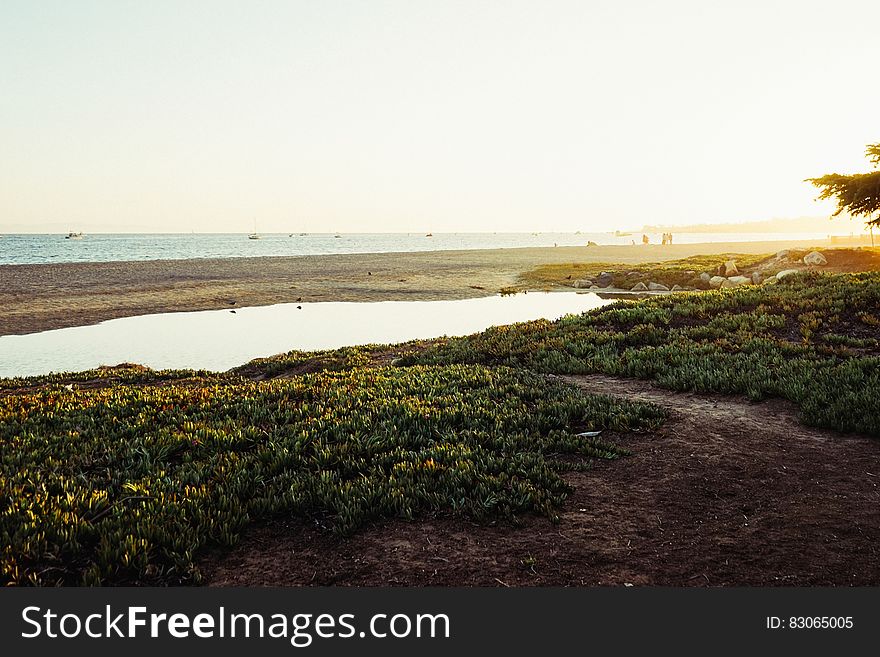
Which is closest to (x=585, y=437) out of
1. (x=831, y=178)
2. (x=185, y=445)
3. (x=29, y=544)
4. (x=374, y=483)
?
(x=374, y=483)

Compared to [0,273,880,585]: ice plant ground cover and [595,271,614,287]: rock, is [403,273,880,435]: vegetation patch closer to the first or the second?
[0,273,880,585]: ice plant ground cover

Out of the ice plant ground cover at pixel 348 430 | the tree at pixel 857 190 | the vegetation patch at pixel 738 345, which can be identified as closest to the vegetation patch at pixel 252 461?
the ice plant ground cover at pixel 348 430

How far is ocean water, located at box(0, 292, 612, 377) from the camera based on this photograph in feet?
61.5

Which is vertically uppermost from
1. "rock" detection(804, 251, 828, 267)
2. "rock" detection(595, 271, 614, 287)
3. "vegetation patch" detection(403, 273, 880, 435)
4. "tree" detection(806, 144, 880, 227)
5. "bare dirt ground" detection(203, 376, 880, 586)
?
"tree" detection(806, 144, 880, 227)

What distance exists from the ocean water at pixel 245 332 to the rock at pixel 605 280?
31.3ft

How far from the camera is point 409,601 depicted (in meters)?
4.45

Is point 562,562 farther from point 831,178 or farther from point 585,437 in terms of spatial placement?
→ point 831,178

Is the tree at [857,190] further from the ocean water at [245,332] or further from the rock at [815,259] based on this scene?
the ocean water at [245,332]

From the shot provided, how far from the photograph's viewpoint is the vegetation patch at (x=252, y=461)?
515cm

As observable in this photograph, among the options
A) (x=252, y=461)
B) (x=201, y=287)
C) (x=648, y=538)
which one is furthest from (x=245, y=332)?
(x=648, y=538)

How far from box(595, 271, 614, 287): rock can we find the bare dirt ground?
121 ft

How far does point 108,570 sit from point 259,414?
445 centimetres

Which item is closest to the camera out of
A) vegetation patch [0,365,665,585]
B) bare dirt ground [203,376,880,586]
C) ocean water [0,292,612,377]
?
bare dirt ground [203,376,880,586]

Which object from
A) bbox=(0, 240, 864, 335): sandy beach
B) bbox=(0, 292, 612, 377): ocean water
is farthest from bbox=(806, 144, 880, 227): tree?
bbox=(0, 240, 864, 335): sandy beach
